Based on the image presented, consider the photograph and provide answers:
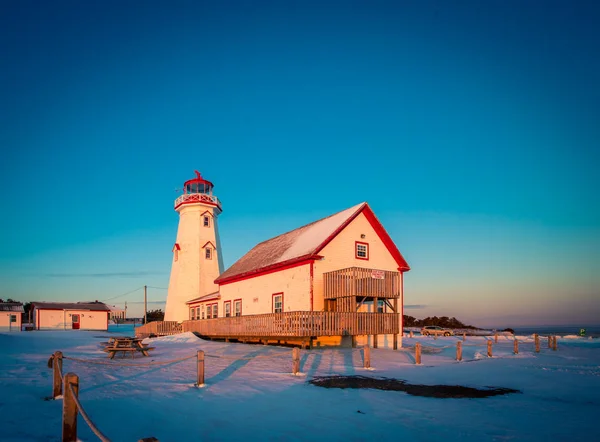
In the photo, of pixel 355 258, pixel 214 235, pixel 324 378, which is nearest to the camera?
pixel 324 378

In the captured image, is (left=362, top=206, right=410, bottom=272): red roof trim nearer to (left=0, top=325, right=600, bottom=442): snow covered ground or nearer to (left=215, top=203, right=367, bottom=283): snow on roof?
(left=215, top=203, right=367, bottom=283): snow on roof

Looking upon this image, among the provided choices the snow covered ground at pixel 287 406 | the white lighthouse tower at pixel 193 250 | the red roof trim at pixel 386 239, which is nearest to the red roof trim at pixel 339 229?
the red roof trim at pixel 386 239

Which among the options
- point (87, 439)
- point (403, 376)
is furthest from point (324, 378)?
point (87, 439)

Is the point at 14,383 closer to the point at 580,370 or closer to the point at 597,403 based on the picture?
the point at 597,403

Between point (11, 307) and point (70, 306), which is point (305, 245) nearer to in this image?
point (70, 306)

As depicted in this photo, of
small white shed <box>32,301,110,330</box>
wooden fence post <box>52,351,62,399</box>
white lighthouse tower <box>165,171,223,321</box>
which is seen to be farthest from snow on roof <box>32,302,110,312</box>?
wooden fence post <box>52,351,62,399</box>

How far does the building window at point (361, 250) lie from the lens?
27.9 metres

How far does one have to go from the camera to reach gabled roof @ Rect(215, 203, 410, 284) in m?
26.4

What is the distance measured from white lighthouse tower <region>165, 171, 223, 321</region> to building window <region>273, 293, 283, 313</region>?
1749cm

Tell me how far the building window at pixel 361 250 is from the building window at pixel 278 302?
17.3ft

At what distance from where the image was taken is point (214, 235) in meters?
45.8

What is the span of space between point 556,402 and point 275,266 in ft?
62.4

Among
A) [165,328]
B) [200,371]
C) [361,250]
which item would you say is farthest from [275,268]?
[165,328]

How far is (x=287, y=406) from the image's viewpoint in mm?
10539
